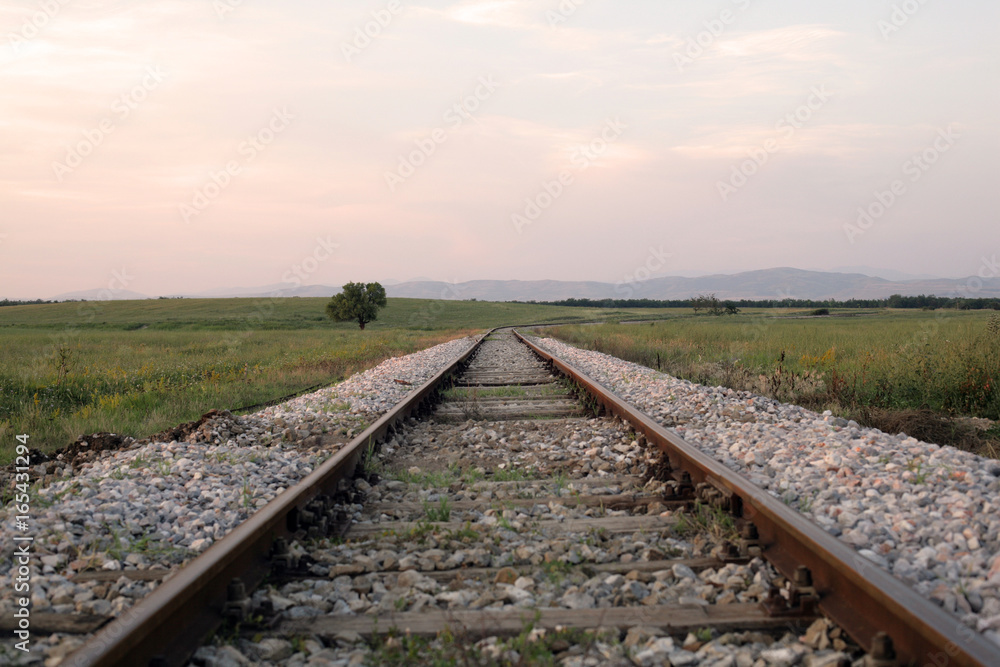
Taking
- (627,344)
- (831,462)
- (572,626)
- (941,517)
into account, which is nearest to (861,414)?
(831,462)

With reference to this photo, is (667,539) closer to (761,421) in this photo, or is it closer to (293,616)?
(293,616)

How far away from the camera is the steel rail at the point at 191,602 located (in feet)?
5.91

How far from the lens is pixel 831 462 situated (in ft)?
13.0

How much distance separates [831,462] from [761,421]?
6.18 feet

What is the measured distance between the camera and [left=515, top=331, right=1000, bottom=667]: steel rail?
1.75 m

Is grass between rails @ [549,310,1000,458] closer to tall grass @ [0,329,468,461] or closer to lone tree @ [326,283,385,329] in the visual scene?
tall grass @ [0,329,468,461]

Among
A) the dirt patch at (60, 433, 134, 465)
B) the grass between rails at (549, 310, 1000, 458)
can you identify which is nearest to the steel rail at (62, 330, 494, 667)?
the dirt patch at (60, 433, 134, 465)

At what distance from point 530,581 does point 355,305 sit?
46.4 metres

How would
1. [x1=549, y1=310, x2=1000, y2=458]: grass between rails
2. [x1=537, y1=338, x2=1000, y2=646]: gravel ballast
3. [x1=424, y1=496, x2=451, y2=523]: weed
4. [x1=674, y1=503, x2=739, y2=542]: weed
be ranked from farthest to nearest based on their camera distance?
[x1=549, y1=310, x2=1000, y2=458]: grass between rails
[x1=424, y1=496, x2=451, y2=523]: weed
[x1=674, y1=503, x2=739, y2=542]: weed
[x1=537, y1=338, x2=1000, y2=646]: gravel ballast

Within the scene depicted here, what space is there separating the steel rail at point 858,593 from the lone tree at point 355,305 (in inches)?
1790

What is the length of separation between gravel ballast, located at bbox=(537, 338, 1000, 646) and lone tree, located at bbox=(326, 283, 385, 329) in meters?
43.0

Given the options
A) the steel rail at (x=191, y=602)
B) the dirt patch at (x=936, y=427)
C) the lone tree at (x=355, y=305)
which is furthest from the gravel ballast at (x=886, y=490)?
the lone tree at (x=355, y=305)

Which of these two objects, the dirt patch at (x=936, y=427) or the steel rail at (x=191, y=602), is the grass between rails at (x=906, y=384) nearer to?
the dirt patch at (x=936, y=427)

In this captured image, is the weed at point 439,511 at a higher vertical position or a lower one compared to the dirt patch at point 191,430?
lower
